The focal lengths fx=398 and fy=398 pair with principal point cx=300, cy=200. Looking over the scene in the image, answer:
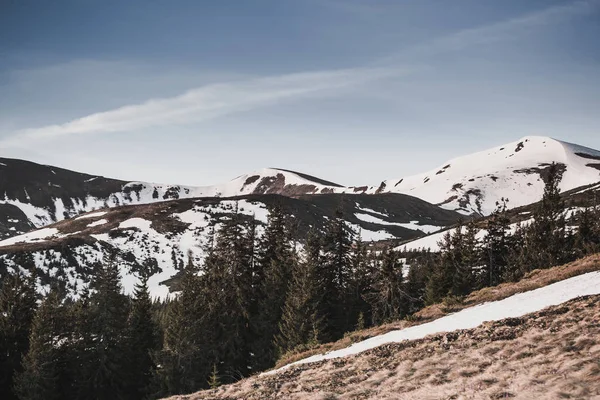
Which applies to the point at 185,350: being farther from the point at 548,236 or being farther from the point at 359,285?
the point at 548,236

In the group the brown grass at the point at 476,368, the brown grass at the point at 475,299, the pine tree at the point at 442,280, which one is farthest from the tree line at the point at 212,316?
the brown grass at the point at 476,368

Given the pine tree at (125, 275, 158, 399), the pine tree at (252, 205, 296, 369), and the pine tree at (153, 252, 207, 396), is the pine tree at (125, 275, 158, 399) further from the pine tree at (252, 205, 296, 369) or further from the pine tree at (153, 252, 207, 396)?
the pine tree at (252, 205, 296, 369)

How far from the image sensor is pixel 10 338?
129 feet

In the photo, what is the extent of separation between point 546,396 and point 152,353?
37237 millimetres

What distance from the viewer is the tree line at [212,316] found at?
35.4m

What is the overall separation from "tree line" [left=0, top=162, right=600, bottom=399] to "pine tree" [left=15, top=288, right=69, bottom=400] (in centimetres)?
10

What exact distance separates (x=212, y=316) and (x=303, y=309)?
9195mm

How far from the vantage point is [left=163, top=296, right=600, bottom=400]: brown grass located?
386 inches

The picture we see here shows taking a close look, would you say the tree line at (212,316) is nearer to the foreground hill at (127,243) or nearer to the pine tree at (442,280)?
the pine tree at (442,280)

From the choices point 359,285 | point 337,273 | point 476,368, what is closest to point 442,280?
point 359,285

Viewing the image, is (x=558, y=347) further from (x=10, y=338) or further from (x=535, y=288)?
(x=10, y=338)

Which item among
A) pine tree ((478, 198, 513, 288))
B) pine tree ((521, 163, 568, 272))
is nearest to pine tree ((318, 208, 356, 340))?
pine tree ((521, 163, 568, 272))

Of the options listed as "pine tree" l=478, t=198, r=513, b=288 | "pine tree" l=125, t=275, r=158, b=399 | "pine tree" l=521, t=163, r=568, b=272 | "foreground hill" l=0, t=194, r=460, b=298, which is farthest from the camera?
"foreground hill" l=0, t=194, r=460, b=298

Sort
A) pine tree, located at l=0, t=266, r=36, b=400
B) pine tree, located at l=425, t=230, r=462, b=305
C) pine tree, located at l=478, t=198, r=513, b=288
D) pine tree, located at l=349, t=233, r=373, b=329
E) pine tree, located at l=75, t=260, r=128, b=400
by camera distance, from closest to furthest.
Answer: pine tree, located at l=75, t=260, r=128, b=400 → pine tree, located at l=0, t=266, r=36, b=400 → pine tree, located at l=349, t=233, r=373, b=329 → pine tree, located at l=425, t=230, r=462, b=305 → pine tree, located at l=478, t=198, r=513, b=288
